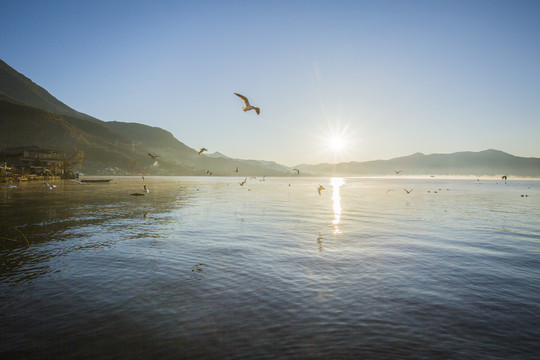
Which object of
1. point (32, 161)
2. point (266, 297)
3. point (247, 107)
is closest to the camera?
point (266, 297)

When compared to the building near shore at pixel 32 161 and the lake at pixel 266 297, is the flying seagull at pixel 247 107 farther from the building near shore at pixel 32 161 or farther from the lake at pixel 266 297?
the building near shore at pixel 32 161

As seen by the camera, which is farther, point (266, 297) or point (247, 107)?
point (247, 107)

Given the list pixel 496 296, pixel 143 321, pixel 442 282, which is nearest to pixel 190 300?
pixel 143 321

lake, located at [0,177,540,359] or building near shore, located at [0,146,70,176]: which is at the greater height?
building near shore, located at [0,146,70,176]

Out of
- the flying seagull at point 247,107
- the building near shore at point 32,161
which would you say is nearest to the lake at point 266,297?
the flying seagull at point 247,107

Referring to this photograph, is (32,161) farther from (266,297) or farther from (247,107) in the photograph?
(266,297)

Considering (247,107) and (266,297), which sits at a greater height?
(247,107)

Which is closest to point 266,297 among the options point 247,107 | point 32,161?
point 247,107

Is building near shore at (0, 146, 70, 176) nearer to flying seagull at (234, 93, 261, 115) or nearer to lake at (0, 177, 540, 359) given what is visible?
flying seagull at (234, 93, 261, 115)

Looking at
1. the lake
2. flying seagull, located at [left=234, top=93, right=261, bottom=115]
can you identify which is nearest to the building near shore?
flying seagull, located at [left=234, top=93, right=261, bottom=115]

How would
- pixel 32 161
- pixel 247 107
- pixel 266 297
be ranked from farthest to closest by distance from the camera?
1. pixel 32 161
2. pixel 247 107
3. pixel 266 297

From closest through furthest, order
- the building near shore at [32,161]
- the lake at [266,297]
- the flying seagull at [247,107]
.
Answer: the lake at [266,297] → the flying seagull at [247,107] → the building near shore at [32,161]

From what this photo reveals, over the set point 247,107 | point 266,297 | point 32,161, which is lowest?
point 266,297

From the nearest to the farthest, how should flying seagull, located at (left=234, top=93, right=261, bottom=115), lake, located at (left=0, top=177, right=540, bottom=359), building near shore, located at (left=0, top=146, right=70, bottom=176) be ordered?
lake, located at (left=0, top=177, right=540, bottom=359)
flying seagull, located at (left=234, top=93, right=261, bottom=115)
building near shore, located at (left=0, top=146, right=70, bottom=176)
